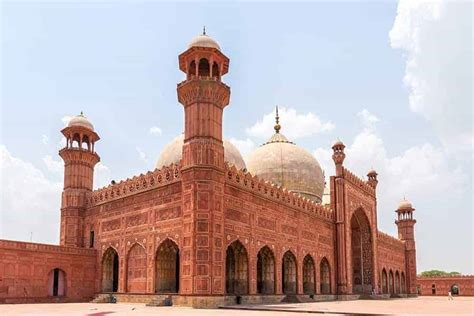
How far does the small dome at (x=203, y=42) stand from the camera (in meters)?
19.7

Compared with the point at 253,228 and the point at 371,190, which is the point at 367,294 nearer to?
the point at 371,190

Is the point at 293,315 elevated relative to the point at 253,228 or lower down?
lower down

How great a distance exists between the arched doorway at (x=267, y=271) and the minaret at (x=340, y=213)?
270 inches

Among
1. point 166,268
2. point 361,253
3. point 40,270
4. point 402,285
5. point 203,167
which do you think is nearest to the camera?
point 203,167

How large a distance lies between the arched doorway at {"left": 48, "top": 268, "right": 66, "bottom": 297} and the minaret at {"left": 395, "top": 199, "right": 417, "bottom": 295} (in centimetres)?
3100

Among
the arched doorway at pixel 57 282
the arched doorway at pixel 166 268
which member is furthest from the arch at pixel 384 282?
the arched doorway at pixel 57 282

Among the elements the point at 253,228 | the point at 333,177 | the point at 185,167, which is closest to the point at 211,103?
the point at 185,167

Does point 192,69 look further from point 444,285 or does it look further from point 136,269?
point 444,285

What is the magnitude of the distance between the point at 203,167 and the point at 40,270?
29.3 ft

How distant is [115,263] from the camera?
78.6 ft

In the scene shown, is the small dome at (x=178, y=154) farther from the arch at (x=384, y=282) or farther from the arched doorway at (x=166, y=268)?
the arch at (x=384, y=282)

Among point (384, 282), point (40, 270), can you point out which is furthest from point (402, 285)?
point (40, 270)

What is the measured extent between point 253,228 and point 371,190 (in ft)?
54.2

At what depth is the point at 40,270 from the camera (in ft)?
69.6
